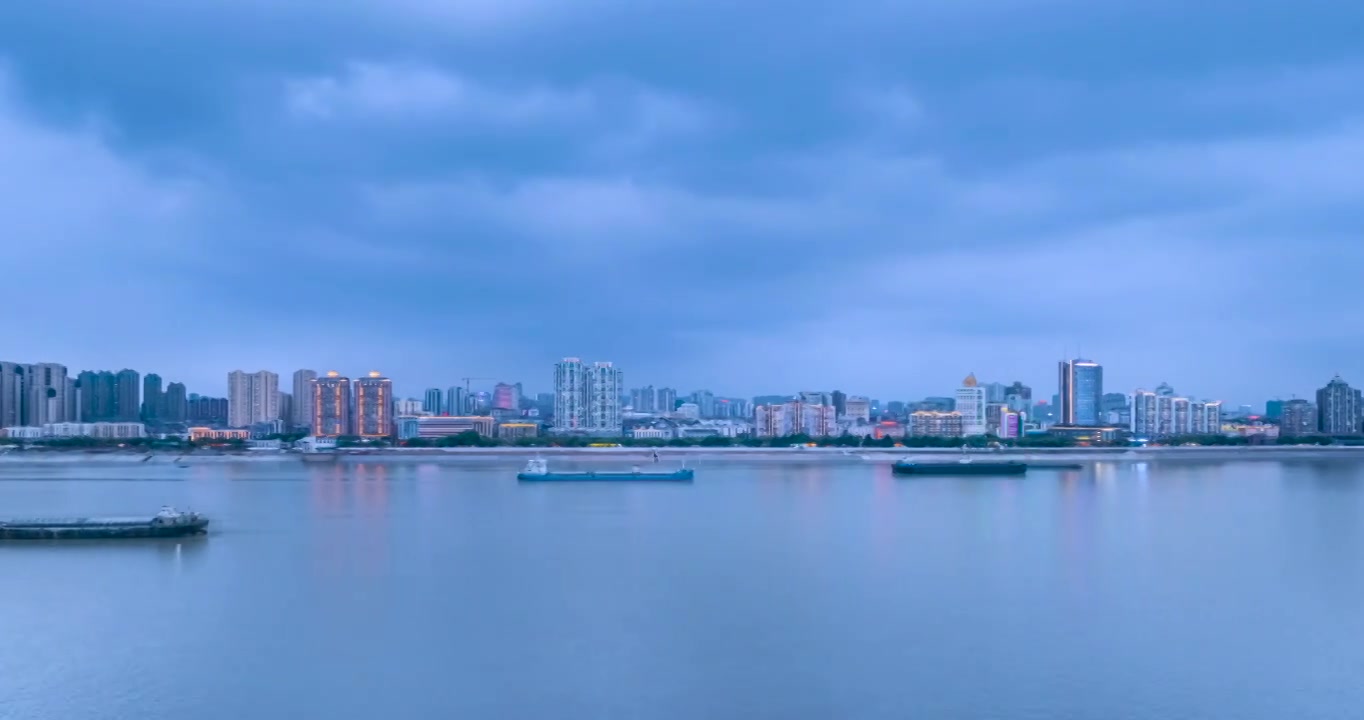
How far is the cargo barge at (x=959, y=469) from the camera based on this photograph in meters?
31.0

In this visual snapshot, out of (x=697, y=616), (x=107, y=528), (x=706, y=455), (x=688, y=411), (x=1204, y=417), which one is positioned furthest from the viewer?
(x=688, y=411)

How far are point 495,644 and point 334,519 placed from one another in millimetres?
9413

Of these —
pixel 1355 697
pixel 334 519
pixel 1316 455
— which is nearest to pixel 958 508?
pixel 334 519

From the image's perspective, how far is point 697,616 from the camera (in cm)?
923

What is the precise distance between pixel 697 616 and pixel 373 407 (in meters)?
50.8

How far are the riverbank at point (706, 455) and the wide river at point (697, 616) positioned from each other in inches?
891

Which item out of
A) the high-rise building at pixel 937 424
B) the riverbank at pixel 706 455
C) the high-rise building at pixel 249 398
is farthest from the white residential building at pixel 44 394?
the high-rise building at pixel 937 424

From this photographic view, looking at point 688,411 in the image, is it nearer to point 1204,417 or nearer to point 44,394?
point 1204,417

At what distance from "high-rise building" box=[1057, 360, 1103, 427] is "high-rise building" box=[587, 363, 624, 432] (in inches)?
1193

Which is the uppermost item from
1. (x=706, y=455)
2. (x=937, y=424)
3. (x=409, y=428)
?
(x=937, y=424)

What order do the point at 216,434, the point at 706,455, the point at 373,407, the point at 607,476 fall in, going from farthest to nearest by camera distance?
the point at 373,407, the point at 216,434, the point at 706,455, the point at 607,476

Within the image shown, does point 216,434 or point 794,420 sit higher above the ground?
point 794,420

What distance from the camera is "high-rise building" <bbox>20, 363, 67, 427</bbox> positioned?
191 ft

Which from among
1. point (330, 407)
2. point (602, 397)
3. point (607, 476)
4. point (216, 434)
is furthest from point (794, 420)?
point (607, 476)
